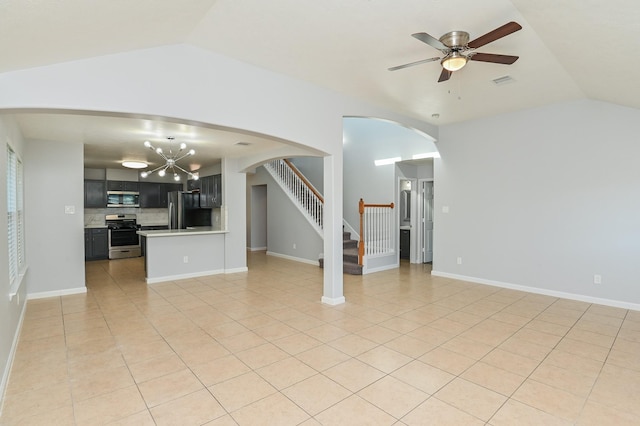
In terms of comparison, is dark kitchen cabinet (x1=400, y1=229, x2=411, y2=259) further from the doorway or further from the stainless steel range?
the stainless steel range

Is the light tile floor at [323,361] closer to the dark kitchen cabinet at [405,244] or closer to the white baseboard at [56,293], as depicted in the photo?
the white baseboard at [56,293]

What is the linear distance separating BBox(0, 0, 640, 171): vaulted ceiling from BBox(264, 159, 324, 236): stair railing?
12.7 feet

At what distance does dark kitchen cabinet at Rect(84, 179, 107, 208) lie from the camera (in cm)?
Answer: 867

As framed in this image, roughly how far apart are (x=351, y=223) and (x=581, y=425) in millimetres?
6470

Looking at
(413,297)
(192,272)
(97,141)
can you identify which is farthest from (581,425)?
(97,141)

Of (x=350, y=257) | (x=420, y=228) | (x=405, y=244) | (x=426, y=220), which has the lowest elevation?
(x=350, y=257)

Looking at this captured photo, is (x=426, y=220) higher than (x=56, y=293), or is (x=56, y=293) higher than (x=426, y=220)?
(x=426, y=220)

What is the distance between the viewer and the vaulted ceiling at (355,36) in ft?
6.97

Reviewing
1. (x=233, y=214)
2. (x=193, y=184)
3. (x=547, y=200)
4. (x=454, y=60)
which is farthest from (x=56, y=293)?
(x=547, y=200)

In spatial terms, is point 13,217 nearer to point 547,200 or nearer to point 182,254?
point 182,254

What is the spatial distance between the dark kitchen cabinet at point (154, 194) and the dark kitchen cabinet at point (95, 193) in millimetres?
920

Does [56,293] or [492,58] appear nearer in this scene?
[492,58]

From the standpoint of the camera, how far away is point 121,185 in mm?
9227

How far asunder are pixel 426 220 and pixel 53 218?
25.1 feet
